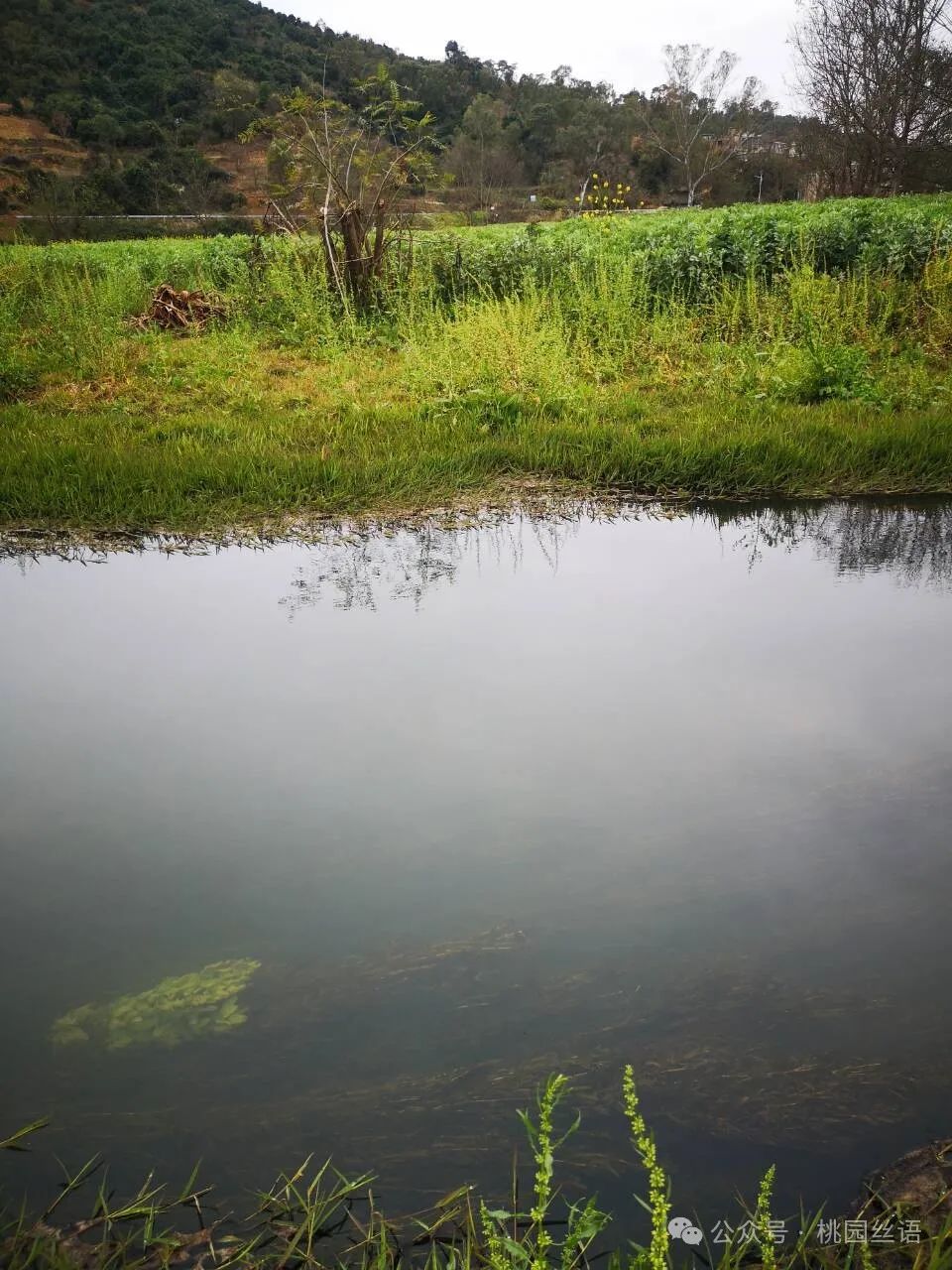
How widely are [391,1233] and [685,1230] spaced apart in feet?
1.43

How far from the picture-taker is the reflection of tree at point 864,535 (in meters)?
4.05

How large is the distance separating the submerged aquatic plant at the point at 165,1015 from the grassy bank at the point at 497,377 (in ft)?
10.6

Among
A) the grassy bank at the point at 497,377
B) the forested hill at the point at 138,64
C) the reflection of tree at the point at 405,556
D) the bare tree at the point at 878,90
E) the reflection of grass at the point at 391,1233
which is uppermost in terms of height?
the forested hill at the point at 138,64

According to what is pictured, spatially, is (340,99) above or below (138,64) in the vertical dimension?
below

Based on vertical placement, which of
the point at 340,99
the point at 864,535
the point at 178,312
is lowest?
the point at 864,535

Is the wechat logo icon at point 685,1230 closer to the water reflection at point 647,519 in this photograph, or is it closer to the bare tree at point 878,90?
the water reflection at point 647,519

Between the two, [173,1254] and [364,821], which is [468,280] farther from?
[173,1254]

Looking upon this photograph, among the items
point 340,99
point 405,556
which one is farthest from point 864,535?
point 340,99

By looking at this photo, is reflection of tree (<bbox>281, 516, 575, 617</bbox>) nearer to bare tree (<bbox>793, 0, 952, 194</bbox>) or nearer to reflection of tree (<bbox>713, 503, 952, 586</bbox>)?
reflection of tree (<bbox>713, 503, 952, 586</bbox>)

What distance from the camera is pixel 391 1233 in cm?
135

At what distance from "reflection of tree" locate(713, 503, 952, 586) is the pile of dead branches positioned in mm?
7101

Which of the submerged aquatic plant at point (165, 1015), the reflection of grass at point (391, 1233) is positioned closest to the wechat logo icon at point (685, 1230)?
the reflection of grass at point (391, 1233)

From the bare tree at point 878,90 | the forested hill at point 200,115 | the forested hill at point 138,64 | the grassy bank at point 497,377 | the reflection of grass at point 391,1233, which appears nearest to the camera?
the reflection of grass at point 391,1233

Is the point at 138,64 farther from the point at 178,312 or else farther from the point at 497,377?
the point at 497,377
